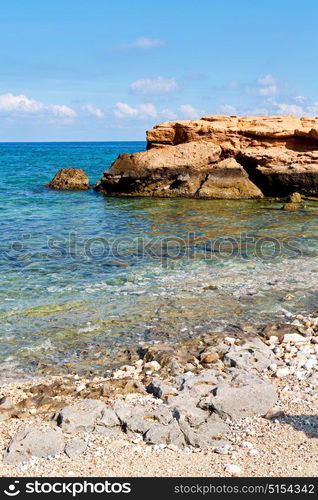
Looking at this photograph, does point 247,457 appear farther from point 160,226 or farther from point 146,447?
point 160,226

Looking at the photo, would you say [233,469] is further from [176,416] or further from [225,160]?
[225,160]

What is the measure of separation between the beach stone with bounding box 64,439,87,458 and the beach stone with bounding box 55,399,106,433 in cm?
30

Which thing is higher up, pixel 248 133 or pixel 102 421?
pixel 248 133

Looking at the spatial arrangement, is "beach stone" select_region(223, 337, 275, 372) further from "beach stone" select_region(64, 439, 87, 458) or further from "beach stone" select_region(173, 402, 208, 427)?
"beach stone" select_region(64, 439, 87, 458)

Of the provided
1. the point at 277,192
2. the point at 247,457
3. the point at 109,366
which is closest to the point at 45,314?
the point at 109,366

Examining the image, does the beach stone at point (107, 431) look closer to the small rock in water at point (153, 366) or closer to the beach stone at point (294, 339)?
the small rock in water at point (153, 366)

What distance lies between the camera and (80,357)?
8.46 meters

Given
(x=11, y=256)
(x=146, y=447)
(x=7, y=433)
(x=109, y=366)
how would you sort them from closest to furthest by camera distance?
(x=146, y=447) → (x=7, y=433) → (x=109, y=366) → (x=11, y=256)

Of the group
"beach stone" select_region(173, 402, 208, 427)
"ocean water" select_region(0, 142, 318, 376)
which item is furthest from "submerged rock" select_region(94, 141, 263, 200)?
"beach stone" select_region(173, 402, 208, 427)

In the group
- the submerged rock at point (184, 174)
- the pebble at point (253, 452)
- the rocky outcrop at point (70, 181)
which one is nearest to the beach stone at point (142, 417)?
the pebble at point (253, 452)

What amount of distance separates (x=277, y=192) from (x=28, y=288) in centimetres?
1980

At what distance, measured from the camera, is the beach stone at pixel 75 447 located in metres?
5.51

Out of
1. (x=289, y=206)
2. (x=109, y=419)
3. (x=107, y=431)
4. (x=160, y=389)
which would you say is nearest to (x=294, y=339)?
(x=160, y=389)

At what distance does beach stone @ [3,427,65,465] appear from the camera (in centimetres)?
546
